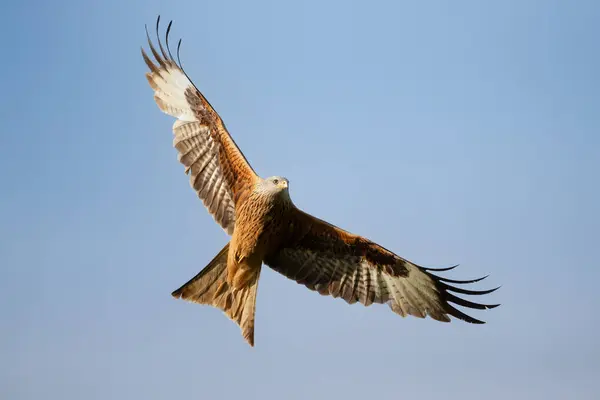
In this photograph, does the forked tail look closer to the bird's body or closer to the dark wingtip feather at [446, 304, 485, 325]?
the bird's body

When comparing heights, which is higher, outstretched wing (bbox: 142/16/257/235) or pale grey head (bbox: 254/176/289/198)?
outstretched wing (bbox: 142/16/257/235)

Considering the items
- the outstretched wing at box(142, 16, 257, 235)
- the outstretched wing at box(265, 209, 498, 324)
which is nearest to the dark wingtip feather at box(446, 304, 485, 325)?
the outstretched wing at box(265, 209, 498, 324)

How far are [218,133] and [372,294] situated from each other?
2734 millimetres

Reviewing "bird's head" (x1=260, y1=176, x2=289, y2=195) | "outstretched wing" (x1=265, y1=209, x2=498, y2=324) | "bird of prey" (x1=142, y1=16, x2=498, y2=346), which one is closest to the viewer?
"bird's head" (x1=260, y1=176, x2=289, y2=195)

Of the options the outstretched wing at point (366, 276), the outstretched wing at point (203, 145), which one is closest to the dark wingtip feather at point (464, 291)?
the outstretched wing at point (366, 276)

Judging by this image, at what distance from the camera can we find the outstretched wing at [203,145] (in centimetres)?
828

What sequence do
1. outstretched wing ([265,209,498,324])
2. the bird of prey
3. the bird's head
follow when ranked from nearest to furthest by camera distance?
the bird's head → the bird of prey → outstretched wing ([265,209,498,324])

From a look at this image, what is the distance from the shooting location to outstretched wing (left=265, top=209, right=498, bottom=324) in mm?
8492

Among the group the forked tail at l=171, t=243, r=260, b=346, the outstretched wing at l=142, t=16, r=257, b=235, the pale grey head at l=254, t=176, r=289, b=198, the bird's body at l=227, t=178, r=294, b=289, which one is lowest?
the forked tail at l=171, t=243, r=260, b=346

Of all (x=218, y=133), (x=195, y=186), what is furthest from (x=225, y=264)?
(x=218, y=133)

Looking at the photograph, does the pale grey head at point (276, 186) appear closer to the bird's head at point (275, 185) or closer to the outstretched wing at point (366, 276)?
the bird's head at point (275, 185)

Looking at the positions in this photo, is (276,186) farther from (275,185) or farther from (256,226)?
(256,226)

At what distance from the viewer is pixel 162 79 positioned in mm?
9094

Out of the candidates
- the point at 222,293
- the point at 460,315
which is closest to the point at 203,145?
the point at 222,293
